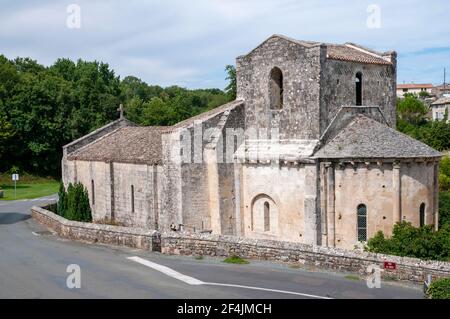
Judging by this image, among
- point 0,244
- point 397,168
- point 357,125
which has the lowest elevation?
point 0,244

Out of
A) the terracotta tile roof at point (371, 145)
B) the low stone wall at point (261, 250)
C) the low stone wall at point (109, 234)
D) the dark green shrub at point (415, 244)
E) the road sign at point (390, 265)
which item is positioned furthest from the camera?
the terracotta tile roof at point (371, 145)

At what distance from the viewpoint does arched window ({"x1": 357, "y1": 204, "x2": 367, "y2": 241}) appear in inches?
925

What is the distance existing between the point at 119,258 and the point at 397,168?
12106mm

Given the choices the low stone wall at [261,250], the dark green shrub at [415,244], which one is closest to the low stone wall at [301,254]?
the low stone wall at [261,250]

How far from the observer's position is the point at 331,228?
78.2 ft

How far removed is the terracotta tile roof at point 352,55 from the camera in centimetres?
2539

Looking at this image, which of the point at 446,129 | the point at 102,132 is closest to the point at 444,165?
the point at 446,129

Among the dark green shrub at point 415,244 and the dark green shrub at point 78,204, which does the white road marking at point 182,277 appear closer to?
the dark green shrub at point 415,244

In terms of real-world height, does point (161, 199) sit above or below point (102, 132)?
below

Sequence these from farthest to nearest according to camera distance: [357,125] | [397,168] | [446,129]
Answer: [446,129] < [357,125] < [397,168]

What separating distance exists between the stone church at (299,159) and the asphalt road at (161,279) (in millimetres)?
5736

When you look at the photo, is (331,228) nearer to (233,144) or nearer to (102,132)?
(233,144)

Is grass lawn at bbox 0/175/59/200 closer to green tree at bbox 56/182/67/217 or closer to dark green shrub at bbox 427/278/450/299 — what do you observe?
green tree at bbox 56/182/67/217

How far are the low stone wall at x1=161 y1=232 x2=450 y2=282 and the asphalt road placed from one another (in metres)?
0.49
